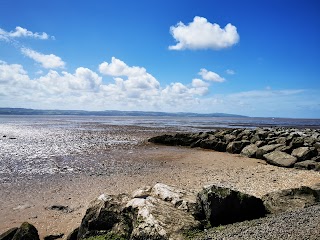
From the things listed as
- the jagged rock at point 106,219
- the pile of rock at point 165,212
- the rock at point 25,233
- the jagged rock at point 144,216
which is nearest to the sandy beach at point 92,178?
the rock at point 25,233

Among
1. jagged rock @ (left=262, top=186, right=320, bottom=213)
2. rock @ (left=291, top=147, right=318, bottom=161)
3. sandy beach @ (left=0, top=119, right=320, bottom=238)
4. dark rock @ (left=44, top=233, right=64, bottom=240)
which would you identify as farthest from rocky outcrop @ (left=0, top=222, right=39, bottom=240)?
rock @ (left=291, top=147, right=318, bottom=161)

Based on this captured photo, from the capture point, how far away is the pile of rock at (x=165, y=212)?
7.50 metres

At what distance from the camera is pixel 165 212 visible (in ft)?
25.8

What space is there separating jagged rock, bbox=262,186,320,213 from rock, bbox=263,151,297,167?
10643 mm

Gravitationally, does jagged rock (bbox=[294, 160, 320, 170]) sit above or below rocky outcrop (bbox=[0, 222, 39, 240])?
above

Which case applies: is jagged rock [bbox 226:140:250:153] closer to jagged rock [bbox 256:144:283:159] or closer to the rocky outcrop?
jagged rock [bbox 256:144:283:159]

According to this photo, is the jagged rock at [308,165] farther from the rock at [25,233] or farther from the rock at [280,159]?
the rock at [25,233]

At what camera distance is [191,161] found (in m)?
23.2

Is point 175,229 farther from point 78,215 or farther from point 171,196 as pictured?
point 78,215

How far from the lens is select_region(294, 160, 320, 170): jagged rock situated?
19300 mm

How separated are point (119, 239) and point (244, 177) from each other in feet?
36.2

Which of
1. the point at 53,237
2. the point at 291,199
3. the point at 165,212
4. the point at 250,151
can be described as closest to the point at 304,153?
the point at 250,151

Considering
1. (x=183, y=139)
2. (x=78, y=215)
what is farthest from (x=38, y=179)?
(x=183, y=139)

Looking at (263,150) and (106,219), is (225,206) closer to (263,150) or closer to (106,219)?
(106,219)
